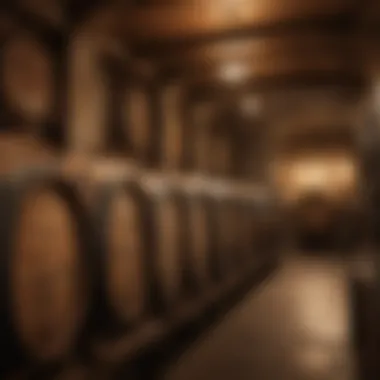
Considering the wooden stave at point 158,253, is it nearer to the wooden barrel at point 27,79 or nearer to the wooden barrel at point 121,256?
the wooden barrel at point 121,256

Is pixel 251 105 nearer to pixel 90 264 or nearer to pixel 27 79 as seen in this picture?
pixel 27 79

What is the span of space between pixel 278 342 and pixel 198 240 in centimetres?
93

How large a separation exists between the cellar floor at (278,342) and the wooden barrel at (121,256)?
0.60m

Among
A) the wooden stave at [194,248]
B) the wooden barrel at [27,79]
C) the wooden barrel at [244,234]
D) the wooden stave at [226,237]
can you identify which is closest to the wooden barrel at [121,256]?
the wooden barrel at [27,79]

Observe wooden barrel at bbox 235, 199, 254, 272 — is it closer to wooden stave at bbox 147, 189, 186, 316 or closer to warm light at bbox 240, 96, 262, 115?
wooden stave at bbox 147, 189, 186, 316

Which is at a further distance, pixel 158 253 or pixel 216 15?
pixel 216 15

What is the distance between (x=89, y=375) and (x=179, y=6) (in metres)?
2.84

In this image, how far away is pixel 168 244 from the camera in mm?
3381

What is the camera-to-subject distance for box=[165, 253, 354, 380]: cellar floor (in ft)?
10.0

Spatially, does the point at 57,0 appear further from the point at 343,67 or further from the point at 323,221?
the point at 323,221

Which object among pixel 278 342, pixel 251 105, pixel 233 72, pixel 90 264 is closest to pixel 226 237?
pixel 278 342

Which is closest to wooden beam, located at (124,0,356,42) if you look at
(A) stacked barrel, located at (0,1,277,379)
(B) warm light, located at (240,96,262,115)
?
(A) stacked barrel, located at (0,1,277,379)

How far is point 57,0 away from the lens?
11.6 ft

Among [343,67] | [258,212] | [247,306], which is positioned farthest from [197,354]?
[343,67]
